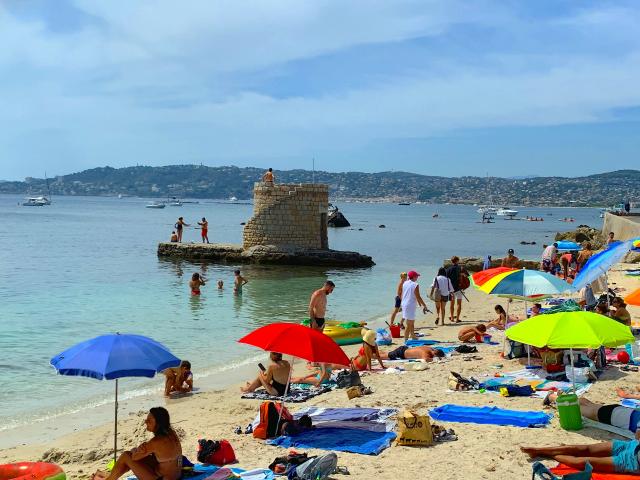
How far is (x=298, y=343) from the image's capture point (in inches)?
311

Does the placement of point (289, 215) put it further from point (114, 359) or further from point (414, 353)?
point (114, 359)

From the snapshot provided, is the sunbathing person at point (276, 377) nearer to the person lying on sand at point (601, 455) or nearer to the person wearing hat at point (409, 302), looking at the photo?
the person lying on sand at point (601, 455)

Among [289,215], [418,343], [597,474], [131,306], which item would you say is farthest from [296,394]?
[289,215]

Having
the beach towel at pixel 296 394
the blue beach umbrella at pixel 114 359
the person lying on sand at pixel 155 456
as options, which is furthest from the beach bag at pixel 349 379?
the person lying on sand at pixel 155 456

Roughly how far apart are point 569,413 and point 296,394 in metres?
3.95

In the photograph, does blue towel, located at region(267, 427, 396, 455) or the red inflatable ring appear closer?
the red inflatable ring

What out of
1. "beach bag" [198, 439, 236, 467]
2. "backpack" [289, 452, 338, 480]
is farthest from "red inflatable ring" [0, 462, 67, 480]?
"backpack" [289, 452, 338, 480]

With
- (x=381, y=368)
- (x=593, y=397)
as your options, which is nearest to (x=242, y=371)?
(x=381, y=368)

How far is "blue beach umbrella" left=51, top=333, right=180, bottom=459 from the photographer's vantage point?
22.2 ft

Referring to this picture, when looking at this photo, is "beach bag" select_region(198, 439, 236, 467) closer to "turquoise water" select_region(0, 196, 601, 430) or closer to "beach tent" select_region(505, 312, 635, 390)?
"beach tent" select_region(505, 312, 635, 390)

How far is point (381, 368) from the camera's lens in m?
11.9

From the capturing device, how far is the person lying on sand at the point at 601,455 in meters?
6.57

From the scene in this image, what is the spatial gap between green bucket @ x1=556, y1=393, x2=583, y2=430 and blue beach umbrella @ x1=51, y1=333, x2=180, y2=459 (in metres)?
4.15

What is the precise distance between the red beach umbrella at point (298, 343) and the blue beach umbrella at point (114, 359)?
1102 mm
